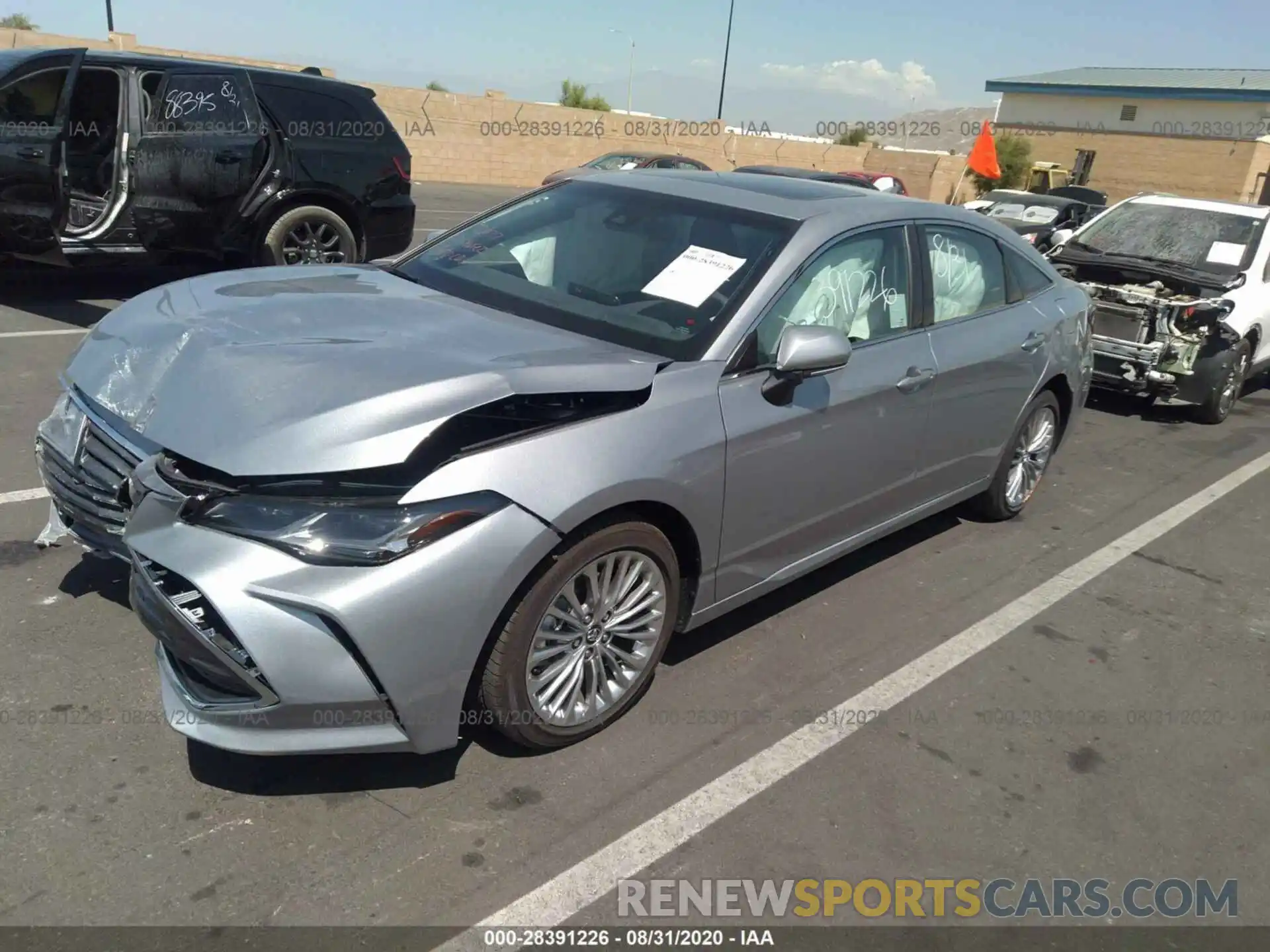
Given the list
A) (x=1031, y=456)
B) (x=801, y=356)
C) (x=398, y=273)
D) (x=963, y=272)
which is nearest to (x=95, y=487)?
(x=398, y=273)

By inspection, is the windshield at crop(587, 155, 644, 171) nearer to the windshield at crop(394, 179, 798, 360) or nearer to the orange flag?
the orange flag

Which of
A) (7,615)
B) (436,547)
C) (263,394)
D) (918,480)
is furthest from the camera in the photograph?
(918,480)

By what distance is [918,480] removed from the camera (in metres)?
4.39

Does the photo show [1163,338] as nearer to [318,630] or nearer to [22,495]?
[318,630]

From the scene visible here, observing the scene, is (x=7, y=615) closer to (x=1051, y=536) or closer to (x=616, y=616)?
(x=616, y=616)

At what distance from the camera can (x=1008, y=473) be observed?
206 inches

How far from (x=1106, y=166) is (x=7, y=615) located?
58.3 metres

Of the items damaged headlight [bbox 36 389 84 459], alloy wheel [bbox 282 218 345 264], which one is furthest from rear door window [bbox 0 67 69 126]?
damaged headlight [bbox 36 389 84 459]

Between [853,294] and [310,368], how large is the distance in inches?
83.3

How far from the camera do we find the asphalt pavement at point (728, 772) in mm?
2582

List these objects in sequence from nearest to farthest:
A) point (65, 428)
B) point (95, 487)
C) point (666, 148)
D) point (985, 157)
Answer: point (95, 487)
point (65, 428)
point (985, 157)
point (666, 148)

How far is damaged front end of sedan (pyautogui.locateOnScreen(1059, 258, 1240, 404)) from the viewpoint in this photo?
305 inches

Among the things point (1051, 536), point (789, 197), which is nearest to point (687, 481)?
point (789, 197)

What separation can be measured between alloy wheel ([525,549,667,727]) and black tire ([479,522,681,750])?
2 cm
